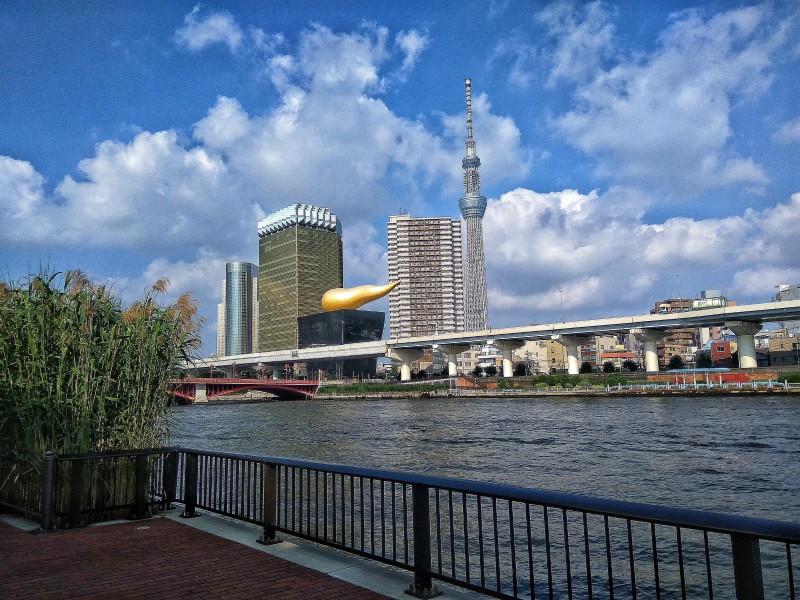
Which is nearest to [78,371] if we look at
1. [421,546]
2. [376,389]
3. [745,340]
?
[421,546]

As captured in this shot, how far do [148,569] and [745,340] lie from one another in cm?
9406

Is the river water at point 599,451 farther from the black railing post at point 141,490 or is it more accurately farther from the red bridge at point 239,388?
the red bridge at point 239,388

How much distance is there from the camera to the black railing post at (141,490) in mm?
9367

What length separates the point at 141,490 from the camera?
30.9 ft

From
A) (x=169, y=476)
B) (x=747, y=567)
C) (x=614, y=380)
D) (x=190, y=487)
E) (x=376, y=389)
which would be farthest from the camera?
(x=376, y=389)

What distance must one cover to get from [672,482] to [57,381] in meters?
16.6

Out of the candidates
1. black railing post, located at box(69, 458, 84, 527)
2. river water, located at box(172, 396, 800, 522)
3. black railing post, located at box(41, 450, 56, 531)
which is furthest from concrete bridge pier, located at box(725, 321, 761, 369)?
black railing post, located at box(41, 450, 56, 531)

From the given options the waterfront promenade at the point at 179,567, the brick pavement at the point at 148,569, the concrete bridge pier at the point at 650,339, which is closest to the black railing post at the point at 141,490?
the waterfront promenade at the point at 179,567

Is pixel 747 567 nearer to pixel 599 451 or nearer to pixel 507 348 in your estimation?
pixel 599 451

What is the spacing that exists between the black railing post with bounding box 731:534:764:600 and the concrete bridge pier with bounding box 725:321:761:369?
91.1 meters

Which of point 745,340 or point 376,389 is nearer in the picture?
point 745,340

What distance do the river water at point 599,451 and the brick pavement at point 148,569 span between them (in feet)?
16.8

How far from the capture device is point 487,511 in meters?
14.5

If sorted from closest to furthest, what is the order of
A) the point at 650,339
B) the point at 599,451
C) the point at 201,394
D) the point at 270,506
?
the point at 270,506, the point at 599,451, the point at 650,339, the point at 201,394
